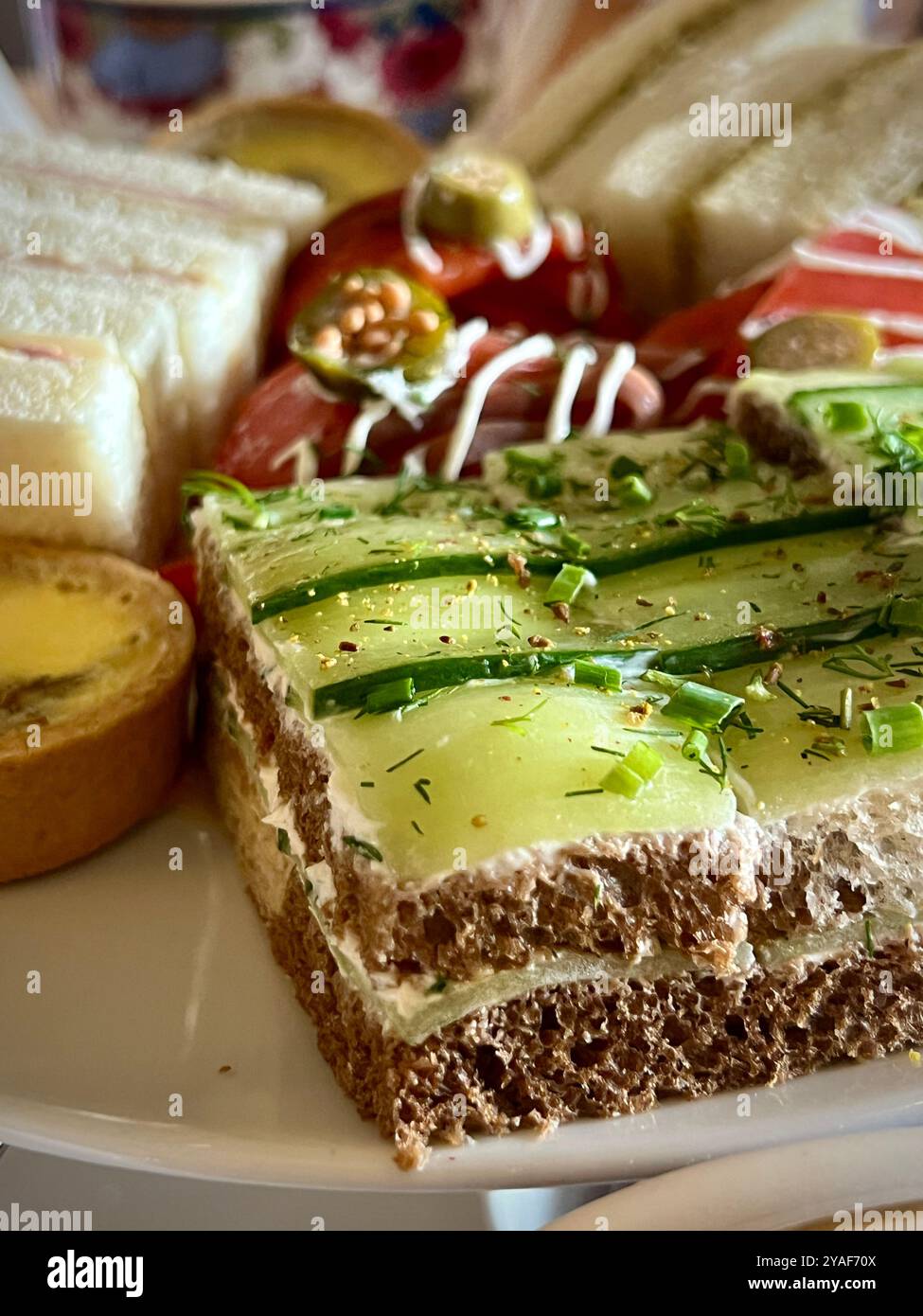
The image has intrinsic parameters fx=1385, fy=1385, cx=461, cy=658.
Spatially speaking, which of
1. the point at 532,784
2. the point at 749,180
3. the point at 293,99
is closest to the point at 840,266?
the point at 749,180

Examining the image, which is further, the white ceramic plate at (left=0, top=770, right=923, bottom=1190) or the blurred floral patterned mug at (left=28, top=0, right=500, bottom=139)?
the blurred floral patterned mug at (left=28, top=0, right=500, bottom=139)

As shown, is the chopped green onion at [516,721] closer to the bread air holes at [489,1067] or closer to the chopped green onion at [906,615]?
the bread air holes at [489,1067]

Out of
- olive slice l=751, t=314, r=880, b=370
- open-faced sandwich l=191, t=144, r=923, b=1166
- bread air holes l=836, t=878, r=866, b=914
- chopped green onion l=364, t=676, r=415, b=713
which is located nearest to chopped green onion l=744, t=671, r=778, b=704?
open-faced sandwich l=191, t=144, r=923, b=1166

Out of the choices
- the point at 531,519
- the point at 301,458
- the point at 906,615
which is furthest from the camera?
the point at 301,458

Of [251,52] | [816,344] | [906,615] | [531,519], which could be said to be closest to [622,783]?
Result: [906,615]

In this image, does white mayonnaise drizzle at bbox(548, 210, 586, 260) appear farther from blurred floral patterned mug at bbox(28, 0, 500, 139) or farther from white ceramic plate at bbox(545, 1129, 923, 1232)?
white ceramic plate at bbox(545, 1129, 923, 1232)

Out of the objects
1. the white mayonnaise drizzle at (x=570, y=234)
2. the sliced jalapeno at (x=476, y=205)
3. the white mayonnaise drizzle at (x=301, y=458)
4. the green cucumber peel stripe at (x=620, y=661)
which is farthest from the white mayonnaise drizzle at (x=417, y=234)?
the green cucumber peel stripe at (x=620, y=661)

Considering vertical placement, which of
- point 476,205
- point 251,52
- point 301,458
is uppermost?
point 251,52

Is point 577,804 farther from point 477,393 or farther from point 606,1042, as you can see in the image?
point 477,393
